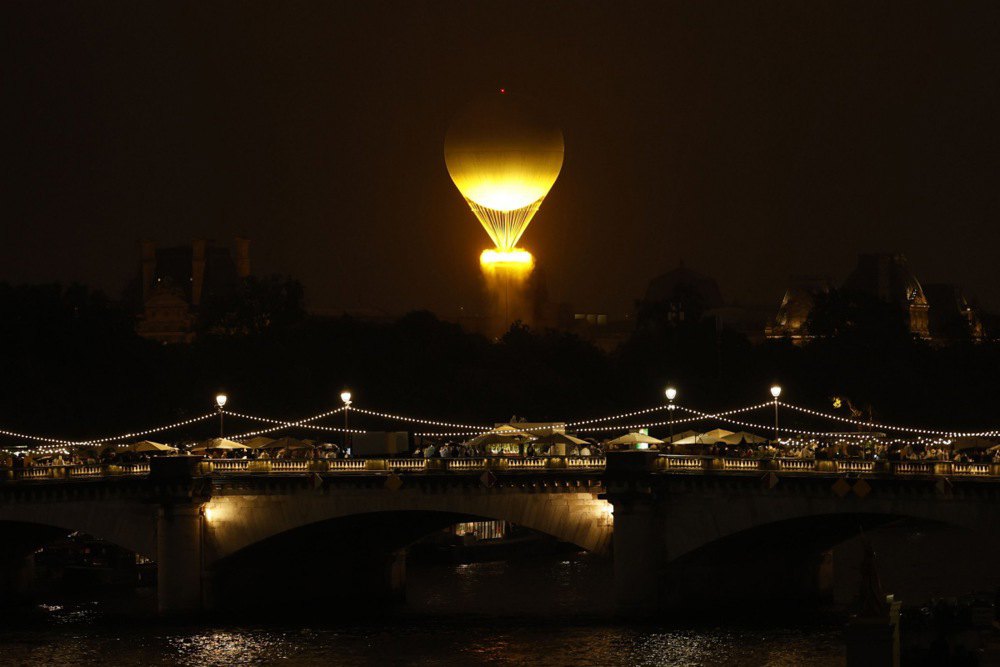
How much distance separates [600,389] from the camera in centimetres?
14788

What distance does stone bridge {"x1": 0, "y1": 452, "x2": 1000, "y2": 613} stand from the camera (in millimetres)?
75625

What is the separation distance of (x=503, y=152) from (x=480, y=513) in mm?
97285

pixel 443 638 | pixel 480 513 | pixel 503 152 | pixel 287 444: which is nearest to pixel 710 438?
pixel 480 513

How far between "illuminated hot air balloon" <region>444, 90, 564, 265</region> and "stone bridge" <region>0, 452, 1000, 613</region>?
88221 millimetres

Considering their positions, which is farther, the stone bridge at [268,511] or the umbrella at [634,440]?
the umbrella at [634,440]

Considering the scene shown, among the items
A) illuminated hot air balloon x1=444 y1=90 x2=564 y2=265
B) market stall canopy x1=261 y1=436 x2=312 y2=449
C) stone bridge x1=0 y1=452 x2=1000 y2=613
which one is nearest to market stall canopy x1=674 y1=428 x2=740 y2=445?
Result: stone bridge x1=0 y1=452 x2=1000 y2=613

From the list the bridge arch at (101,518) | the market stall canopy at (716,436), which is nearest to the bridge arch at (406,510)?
the bridge arch at (101,518)

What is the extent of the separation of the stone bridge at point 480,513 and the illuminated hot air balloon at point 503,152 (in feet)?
289

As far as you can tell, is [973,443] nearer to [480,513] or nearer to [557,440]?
[557,440]

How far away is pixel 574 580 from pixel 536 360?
58.0 metres

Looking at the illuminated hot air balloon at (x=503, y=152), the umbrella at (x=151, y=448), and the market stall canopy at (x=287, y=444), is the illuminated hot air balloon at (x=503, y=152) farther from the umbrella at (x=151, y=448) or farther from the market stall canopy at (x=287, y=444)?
the umbrella at (x=151, y=448)

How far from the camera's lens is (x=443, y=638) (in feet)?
258

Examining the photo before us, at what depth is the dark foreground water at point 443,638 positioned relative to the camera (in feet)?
240

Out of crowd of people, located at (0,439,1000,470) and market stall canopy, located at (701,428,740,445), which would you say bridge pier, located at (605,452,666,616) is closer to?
crowd of people, located at (0,439,1000,470)
